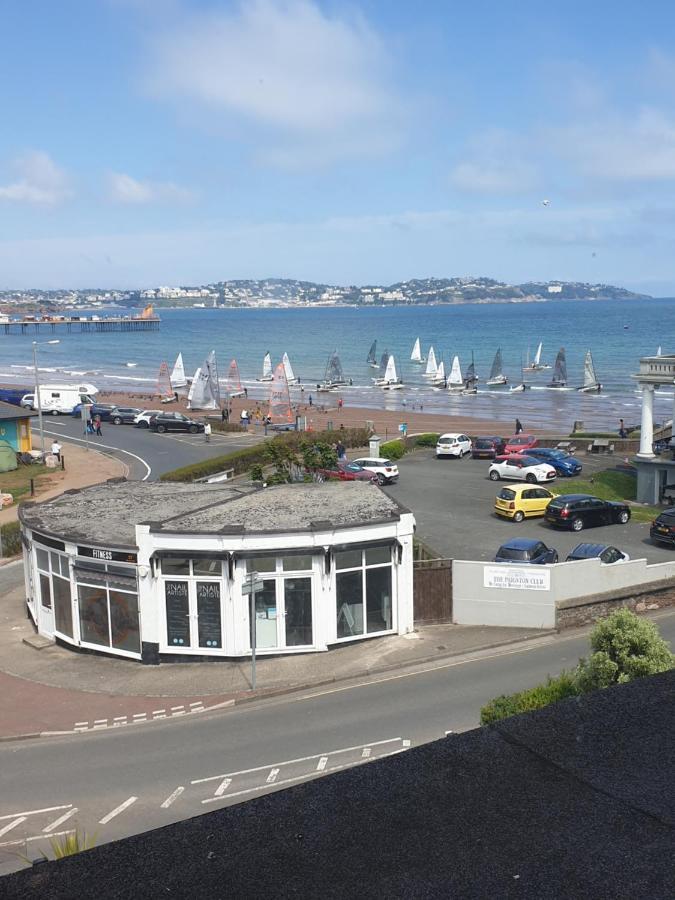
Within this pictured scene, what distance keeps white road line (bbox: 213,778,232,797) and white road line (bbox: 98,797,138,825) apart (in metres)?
1.28

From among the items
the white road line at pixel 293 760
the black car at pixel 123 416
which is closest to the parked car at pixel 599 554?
the white road line at pixel 293 760

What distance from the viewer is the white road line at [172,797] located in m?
14.8

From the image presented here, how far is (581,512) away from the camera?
108 ft

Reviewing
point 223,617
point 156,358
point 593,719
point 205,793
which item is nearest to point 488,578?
point 223,617

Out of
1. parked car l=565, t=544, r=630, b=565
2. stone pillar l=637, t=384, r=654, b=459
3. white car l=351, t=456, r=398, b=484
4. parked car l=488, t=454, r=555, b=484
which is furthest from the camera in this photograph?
parked car l=488, t=454, r=555, b=484

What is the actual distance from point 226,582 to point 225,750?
5.10m

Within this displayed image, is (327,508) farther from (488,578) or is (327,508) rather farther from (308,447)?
(308,447)

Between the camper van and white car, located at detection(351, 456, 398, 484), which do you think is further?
the camper van

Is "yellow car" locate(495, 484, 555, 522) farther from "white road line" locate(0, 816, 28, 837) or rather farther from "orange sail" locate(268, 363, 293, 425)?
"orange sail" locate(268, 363, 293, 425)

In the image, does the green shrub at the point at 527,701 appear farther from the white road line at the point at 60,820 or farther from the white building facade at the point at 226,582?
the white building facade at the point at 226,582

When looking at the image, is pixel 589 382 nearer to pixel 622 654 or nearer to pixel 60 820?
pixel 622 654

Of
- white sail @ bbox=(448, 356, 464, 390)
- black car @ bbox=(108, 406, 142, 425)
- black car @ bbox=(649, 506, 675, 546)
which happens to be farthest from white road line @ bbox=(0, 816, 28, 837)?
white sail @ bbox=(448, 356, 464, 390)

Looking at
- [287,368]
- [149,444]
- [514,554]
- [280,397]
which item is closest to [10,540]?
[514,554]

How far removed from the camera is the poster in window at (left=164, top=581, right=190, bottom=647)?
2183cm
